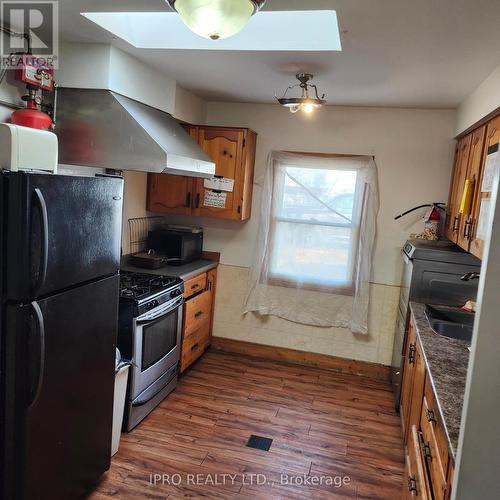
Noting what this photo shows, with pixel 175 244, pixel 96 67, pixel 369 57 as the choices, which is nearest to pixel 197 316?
pixel 175 244

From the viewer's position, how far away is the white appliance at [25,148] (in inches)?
68.8

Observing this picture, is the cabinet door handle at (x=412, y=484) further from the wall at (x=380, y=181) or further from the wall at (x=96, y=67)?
the wall at (x=96, y=67)

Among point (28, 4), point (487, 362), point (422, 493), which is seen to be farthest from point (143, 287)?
point (487, 362)

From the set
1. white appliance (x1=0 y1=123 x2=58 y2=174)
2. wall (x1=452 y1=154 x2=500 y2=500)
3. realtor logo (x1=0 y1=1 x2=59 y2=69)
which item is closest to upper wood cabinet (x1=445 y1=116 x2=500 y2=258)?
wall (x1=452 y1=154 x2=500 y2=500)

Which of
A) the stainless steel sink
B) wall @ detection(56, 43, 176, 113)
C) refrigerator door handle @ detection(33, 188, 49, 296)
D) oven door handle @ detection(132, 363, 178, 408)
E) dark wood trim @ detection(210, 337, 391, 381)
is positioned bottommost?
dark wood trim @ detection(210, 337, 391, 381)

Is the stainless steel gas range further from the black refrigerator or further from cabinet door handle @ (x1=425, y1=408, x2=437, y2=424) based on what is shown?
cabinet door handle @ (x1=425, y1=408, x2=437, y2=424)

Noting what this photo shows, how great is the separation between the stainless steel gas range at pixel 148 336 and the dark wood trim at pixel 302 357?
0.93 meters

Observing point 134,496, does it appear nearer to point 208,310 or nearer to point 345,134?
point 208,310

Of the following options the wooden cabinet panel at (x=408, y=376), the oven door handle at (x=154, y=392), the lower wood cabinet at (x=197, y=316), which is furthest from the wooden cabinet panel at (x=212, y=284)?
the wooden cabinet panel at (x=408, y=376)

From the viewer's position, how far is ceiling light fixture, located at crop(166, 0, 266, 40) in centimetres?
135

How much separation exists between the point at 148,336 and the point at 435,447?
1.84 meters

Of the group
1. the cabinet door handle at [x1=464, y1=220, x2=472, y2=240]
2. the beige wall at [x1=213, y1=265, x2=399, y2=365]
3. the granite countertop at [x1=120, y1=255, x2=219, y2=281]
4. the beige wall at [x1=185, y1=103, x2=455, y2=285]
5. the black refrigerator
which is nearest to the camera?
the black refrigerator

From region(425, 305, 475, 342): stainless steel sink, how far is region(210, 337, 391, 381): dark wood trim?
119 cm

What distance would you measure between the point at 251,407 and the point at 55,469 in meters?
1.62
